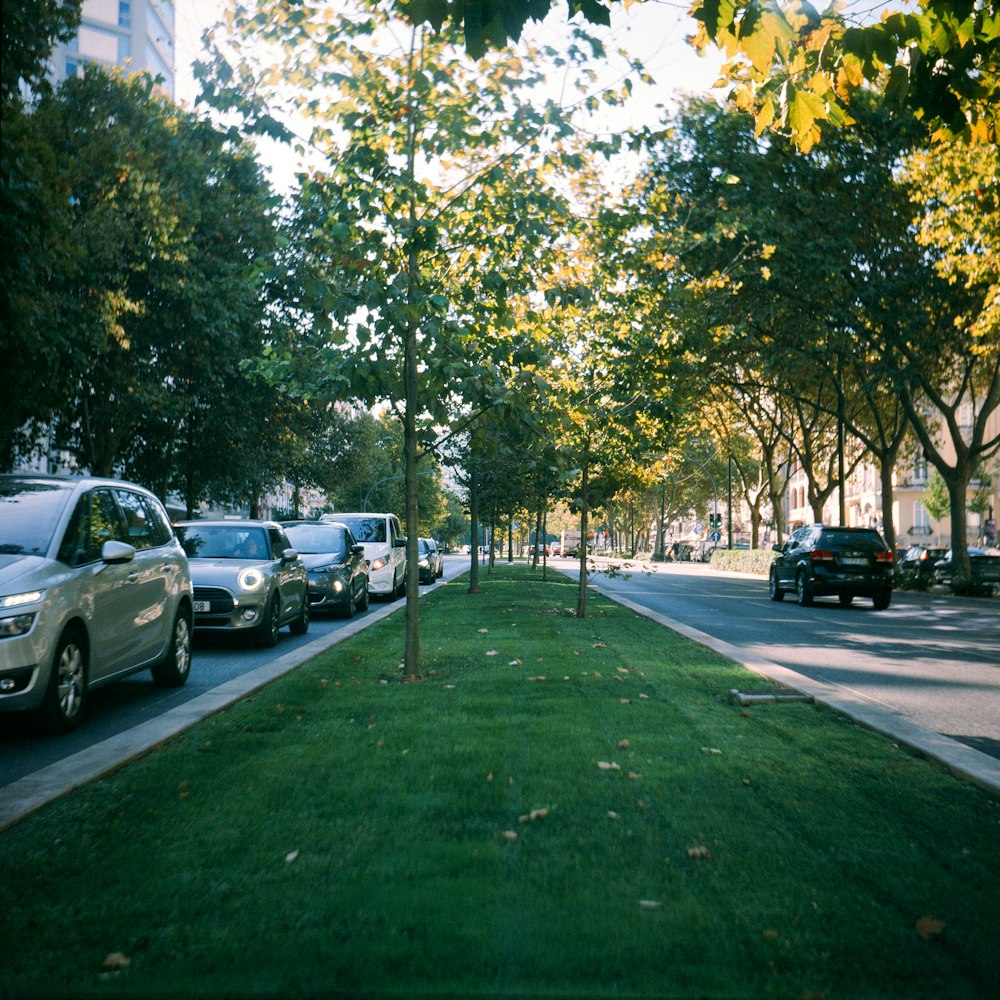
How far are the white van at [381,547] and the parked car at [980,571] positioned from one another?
15819 millimetres

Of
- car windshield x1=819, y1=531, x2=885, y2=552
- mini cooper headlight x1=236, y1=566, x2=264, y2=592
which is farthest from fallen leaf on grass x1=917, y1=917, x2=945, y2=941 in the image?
car windshield x1=819, y1=531, x2=885, y2=552

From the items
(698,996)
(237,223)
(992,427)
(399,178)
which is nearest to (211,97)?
(399,178)

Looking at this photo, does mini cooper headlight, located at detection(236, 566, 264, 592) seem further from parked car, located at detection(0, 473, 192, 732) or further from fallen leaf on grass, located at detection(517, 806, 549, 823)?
fallen leaf on grass, located at detection(517, 806, 549, 823)

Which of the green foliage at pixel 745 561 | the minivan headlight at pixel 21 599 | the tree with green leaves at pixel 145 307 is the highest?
the tree with green leaves at pixel 145 307

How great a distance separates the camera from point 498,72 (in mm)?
9047

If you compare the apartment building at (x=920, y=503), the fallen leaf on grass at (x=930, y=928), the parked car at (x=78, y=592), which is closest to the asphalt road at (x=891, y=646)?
the fallen leaf on grass at (x=930, y=928)

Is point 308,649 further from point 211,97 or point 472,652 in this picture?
point 211,97

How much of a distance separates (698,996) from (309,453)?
44.3 metres

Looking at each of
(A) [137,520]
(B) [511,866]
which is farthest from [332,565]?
(B) [511,866]

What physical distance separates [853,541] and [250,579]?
15.0 m

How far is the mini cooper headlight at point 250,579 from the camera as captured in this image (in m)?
13.5

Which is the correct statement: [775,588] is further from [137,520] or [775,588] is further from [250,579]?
[137,520]

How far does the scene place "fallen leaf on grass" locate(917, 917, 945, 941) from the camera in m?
3.46

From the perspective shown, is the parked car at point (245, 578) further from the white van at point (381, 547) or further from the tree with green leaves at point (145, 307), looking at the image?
the white van at point (381, 547)
